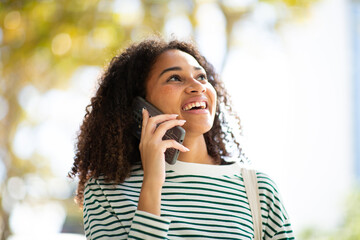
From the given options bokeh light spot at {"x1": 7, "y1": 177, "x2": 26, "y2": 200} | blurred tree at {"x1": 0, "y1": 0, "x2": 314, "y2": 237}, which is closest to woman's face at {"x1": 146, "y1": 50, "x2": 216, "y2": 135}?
blurred tree at {"x1": 0, "y1": 0, "x2": 314, "y2": 237}

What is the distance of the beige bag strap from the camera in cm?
184

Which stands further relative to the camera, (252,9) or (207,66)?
(252,9)

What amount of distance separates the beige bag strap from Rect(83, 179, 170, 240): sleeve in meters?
0.37

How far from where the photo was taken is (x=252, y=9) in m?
5.54

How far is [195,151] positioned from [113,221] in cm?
42

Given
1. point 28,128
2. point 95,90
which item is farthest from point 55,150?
point 95,90

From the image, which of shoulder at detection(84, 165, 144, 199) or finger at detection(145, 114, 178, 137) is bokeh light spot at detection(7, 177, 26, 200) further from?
finger at detection(145, 114, 178, 137)

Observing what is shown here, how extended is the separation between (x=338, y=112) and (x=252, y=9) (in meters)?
6.04

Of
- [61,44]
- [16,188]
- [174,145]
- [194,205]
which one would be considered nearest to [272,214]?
[194,205]

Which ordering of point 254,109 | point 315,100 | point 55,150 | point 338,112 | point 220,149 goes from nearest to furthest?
point 220,149, point 254,109, point 55,150, point 315,100, point 338,112

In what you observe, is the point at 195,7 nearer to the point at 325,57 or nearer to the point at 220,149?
the point at 220,149

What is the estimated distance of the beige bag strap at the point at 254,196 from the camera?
1844mm

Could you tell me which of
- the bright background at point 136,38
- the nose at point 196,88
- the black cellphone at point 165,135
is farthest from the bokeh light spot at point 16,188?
the nose at point 196,88

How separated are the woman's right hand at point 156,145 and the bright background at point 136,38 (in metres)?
1.17
